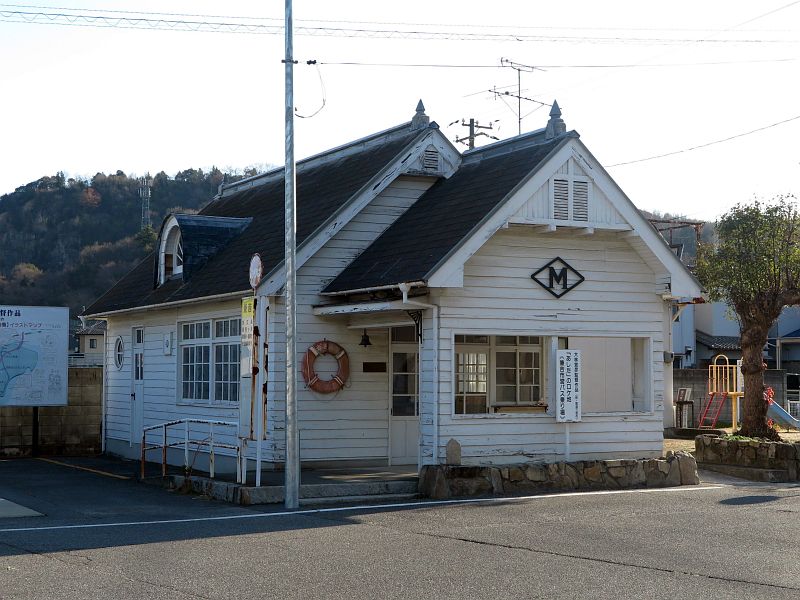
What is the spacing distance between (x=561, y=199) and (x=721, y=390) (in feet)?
46.9

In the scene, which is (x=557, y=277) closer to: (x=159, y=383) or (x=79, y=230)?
(x=159, y=383)

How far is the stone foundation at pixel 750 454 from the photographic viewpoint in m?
18.7

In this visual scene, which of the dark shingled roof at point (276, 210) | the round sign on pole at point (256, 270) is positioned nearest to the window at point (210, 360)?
the dark shingled roof at point (276, 210)

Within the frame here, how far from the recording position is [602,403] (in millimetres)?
18203

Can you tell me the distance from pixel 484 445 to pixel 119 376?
36.8ft

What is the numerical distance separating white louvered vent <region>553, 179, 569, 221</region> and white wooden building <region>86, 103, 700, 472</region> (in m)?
0.03

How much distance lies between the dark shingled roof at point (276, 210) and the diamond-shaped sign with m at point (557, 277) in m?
3.61

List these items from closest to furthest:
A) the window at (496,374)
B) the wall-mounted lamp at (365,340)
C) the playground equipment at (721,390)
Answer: the wall-mounted lamp at (365,340) < the window at (496,374) < the playground equipment at (721,390)

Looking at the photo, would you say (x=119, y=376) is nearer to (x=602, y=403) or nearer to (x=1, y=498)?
(x=1, y=498)

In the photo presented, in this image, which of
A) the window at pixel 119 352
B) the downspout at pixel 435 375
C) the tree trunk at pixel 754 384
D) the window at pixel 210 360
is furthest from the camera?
the window at pixel 119 352

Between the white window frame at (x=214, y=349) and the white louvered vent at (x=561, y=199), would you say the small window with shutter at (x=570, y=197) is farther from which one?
the white window frame at (x=214, y=349)

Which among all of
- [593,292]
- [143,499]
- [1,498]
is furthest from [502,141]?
[1,498]

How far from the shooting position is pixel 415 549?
11062 mm

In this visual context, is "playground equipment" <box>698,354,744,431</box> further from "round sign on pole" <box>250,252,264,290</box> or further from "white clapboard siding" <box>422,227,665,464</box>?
"round sign on pole" <box>250,252,264,290</box>
